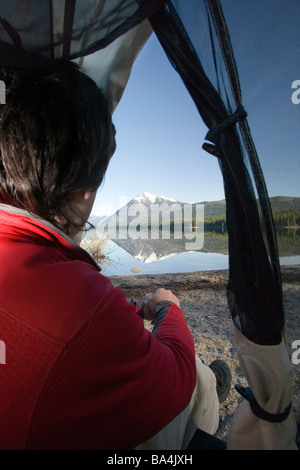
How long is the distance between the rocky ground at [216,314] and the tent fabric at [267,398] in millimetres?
120

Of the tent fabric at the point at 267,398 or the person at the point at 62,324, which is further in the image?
the tent fabric at the point at 267,398

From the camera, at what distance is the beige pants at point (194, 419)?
2.18 ft

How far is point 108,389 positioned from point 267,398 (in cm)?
47

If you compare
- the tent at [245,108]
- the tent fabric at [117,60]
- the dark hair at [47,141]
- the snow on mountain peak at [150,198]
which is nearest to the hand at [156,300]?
the tent at [245,108]

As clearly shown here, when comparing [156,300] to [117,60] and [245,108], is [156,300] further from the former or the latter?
[117,60]

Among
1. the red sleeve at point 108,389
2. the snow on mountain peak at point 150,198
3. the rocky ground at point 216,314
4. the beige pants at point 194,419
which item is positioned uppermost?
the snow on mountain peak at point 150,198

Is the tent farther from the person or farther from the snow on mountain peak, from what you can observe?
the snow on mountain peak

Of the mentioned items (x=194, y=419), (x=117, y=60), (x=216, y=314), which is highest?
(x=117, y=60)

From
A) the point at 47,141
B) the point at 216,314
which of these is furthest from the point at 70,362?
the point at 216,314

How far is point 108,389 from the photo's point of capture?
1.45 feet

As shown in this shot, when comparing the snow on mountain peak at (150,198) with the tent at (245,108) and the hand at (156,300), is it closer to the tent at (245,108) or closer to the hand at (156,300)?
the hand at (156,300)
